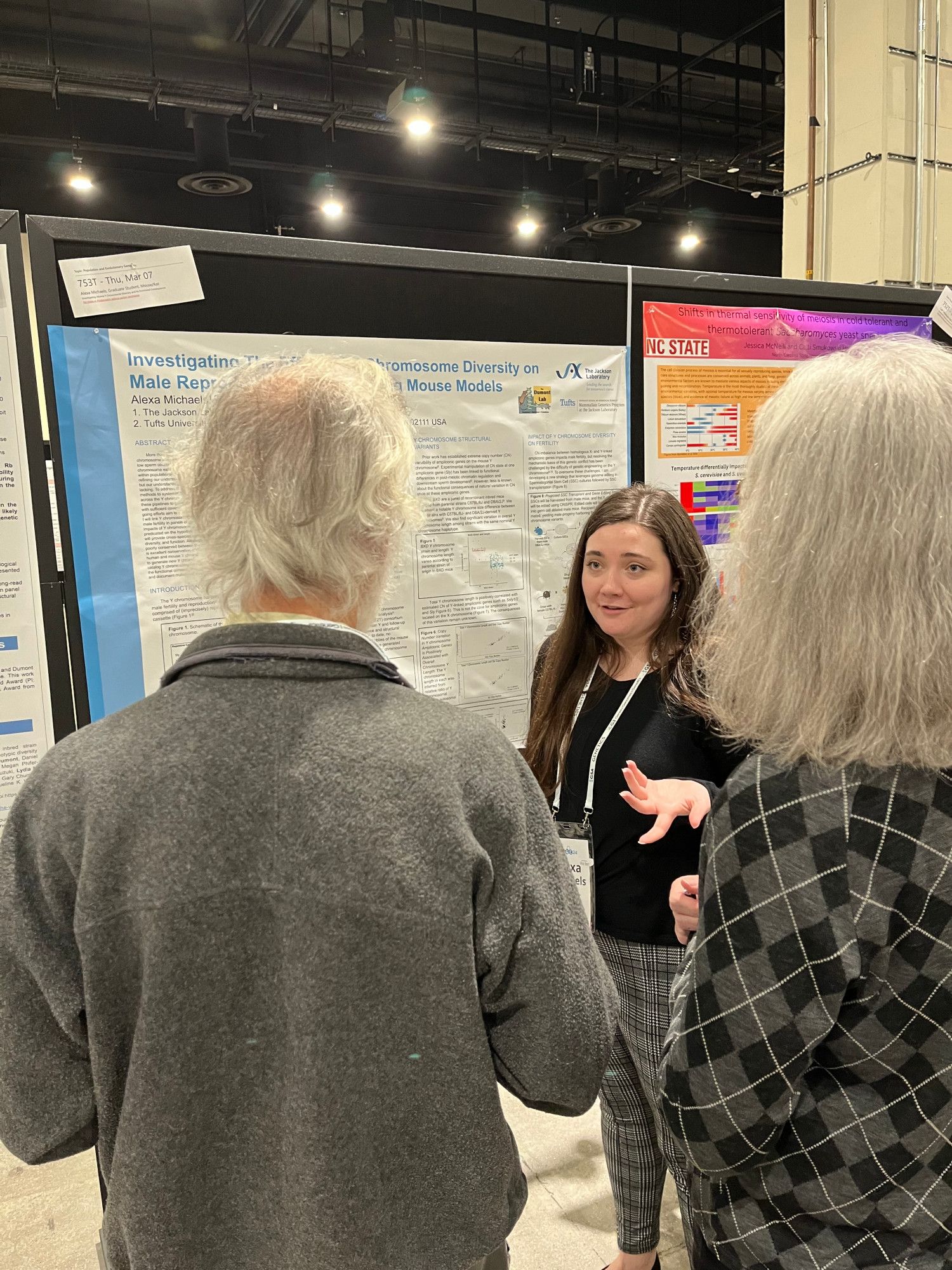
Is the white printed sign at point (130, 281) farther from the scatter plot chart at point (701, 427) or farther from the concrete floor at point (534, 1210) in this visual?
the concrete floor at point (534, 1210)

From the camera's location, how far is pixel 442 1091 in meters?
0.87

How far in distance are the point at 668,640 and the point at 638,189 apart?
8.02 m

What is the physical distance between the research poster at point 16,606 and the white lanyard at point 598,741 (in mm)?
952

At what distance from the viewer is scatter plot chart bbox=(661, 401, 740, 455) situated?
213cm

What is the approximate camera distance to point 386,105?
6.12 meters

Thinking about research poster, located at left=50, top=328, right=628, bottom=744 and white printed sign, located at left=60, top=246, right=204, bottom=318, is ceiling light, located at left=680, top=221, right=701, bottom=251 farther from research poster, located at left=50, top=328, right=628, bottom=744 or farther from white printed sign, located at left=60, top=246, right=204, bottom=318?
white printed sign, located at left=60, top=246, right=204, bottom=318

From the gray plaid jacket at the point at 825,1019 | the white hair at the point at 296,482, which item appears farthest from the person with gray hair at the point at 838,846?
the white hair at the point at 296,482

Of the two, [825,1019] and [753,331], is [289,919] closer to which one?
[825,1019]

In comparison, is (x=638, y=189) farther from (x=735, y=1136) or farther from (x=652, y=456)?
(x=735, y=1136)

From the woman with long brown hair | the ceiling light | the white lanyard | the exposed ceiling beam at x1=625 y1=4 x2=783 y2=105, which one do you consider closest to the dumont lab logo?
the woman with long brown hair

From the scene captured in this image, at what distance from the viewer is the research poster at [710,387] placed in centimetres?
210

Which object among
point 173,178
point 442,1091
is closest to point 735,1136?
point 442,1091

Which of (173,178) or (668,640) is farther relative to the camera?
(173,178)

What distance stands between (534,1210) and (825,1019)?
1664 mm
